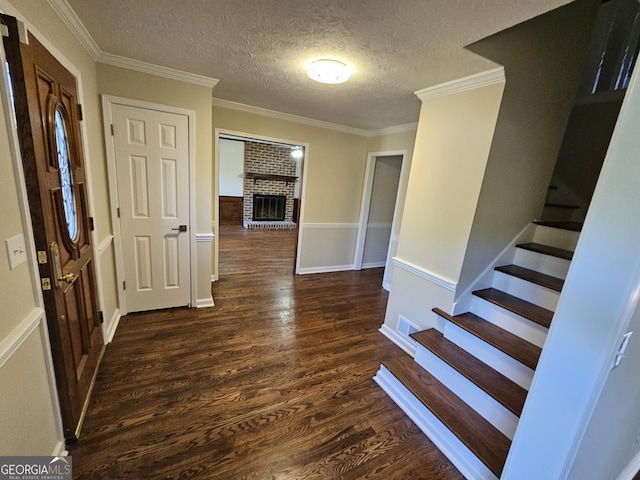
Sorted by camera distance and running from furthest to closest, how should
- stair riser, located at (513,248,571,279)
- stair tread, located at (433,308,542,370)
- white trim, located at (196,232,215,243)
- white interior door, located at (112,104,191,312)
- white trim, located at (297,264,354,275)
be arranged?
white trim, located at (297,264,354,275), white trim, located at (196,232,215,243), white interior door, located at (112,104,191,312), stair riser, located at (513,248,571,279), stair tread, located at (433,308,542,370)

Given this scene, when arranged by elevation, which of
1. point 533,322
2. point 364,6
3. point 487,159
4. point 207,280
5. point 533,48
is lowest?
point 207,280

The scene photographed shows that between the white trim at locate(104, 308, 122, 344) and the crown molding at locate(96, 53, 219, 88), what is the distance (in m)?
2.18

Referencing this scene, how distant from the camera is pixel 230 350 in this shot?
7.54ft

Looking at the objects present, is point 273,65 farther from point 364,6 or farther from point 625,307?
point 625,307

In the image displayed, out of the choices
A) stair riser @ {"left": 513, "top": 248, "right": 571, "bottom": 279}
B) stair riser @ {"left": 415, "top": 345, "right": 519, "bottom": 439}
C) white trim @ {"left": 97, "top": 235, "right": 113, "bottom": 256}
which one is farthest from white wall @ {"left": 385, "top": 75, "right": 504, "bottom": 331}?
white trim @ {"left": 97, "top": 235, "right": 113, "bottom": 256}

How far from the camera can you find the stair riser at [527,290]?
6.05 ft

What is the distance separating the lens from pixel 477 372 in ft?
5.63

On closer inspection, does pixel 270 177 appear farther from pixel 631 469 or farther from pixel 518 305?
pixel 631 469

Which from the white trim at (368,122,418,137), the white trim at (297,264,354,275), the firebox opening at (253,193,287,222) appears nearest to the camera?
the white trim at (368,122,418,137)

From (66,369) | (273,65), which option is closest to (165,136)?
(273,65)

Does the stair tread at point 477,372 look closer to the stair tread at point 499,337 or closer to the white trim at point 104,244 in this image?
the stair tread at point 499,337

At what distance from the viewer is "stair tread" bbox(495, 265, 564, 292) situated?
1832 mm

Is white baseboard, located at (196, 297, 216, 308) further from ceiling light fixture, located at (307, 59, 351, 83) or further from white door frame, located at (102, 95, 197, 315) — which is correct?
ceiling light fixture, located at (307, 59, 351, 83)

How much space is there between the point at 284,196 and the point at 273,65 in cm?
606
